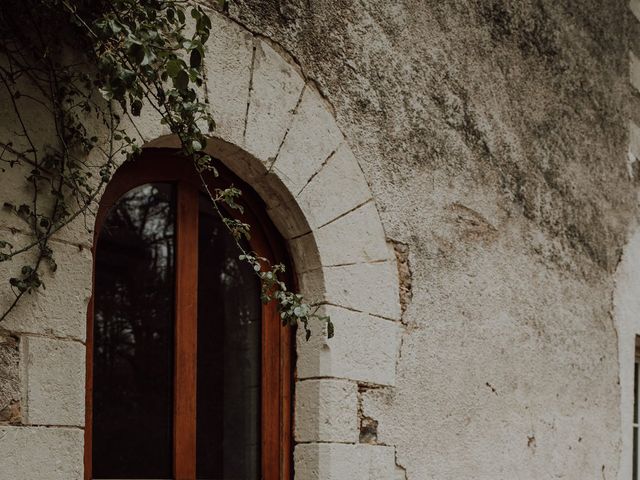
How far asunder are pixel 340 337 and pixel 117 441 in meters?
0.80

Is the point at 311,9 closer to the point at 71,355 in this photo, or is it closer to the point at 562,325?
the point at 71,355

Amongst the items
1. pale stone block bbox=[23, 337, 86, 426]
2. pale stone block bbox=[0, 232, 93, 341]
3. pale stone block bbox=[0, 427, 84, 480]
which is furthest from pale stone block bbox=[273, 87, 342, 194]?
A: pale stone block bbox=[0, 427, 84, 480]

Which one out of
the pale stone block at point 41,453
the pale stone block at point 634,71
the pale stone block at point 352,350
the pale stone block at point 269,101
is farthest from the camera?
the pale stone block at point 634,71

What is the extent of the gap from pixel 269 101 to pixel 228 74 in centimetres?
18

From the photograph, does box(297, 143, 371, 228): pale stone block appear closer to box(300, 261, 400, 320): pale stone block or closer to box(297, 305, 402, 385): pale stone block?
box(300, 261, 400, 320): pale stone block

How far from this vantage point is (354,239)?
10.1 feet

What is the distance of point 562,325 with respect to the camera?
4.20m

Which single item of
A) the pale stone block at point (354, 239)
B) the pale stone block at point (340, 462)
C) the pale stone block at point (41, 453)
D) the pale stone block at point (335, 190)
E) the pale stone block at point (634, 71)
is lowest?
the pale stone block at point (340, 462)

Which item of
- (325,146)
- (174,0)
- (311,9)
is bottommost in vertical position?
(325,146)

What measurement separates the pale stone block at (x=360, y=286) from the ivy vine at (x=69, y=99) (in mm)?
805

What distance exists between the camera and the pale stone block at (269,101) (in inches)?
111

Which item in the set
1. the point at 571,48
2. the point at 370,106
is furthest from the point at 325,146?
the point at 571,48

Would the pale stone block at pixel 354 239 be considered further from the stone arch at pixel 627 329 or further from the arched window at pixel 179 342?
the stone arch at pixel 627 329

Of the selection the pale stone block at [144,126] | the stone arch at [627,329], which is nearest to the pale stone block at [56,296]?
the pale stone block at [144,126]
